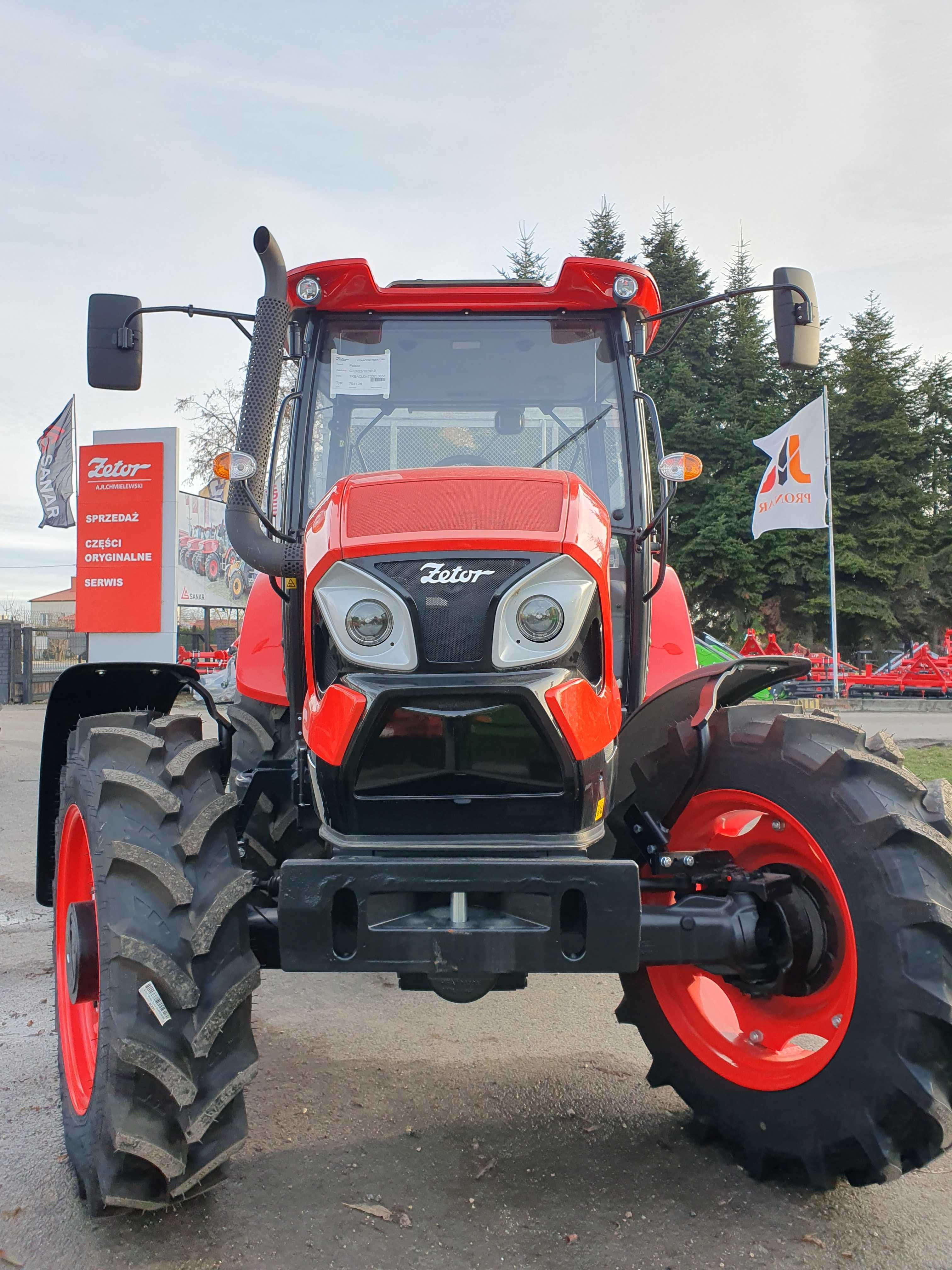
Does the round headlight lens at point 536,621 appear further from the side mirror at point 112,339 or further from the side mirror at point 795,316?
the side mirror at point 112,339

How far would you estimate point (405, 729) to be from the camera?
2467mm

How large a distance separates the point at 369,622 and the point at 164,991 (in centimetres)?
96

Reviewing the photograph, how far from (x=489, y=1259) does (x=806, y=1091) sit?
34.3 inches

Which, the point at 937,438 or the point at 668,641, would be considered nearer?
the point at 668,641

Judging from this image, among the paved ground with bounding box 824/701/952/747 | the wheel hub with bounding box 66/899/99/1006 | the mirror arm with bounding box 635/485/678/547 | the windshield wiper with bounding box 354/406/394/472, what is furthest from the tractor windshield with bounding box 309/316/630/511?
the paved ground with bounding box 824/701/952/747

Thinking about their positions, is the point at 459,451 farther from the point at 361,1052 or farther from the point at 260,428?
the point at 361,1052

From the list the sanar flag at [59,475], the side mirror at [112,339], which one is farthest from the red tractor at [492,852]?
the sanar flag at [59,475]

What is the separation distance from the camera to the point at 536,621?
8.09ft

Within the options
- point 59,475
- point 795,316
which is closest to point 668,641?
point 795,316

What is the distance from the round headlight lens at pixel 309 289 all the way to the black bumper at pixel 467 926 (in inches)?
77.3

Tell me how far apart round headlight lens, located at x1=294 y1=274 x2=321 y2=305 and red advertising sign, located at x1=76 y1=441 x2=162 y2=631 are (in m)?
13.1

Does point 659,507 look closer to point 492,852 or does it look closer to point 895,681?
point 492,852

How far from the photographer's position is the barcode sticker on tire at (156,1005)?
2295 mm

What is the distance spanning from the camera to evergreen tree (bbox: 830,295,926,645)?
101ft
